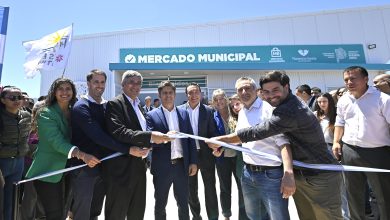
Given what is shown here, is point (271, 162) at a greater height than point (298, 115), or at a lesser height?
lesser

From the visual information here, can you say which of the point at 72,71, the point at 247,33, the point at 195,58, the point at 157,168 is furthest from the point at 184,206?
the point at 247,33

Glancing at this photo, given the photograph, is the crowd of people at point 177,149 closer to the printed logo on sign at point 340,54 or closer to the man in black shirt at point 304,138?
the man in black shirt at point 304,138

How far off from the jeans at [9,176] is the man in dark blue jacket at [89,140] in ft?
4.07

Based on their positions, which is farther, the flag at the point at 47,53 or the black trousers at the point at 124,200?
the flag at the point at 47,53

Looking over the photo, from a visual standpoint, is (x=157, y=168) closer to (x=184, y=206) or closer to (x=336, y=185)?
(x=184, y=206)

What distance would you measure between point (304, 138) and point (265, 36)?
16509 millimetres

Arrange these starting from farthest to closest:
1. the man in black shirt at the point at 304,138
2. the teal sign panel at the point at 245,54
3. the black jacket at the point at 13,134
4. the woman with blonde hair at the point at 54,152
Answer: the teal sign panel at the point at 245,54, the black jacket at the point at 13,134, the woman with blonde hair at the point at 54,152, the man in black shirt at the point at 304,138

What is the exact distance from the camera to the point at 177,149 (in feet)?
11.3

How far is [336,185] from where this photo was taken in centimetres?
244

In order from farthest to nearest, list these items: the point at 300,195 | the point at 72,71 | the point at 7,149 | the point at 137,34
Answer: the point at 137,34
the point at 72,71
the point at 7,149
the point at 300,195

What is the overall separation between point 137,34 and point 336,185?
52.7 feet

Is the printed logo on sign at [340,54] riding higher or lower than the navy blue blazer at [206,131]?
higher

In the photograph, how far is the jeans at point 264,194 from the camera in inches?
100.0

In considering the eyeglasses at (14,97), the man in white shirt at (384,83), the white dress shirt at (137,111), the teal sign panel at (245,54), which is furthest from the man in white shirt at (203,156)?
the teal sign panel at (245,54)
